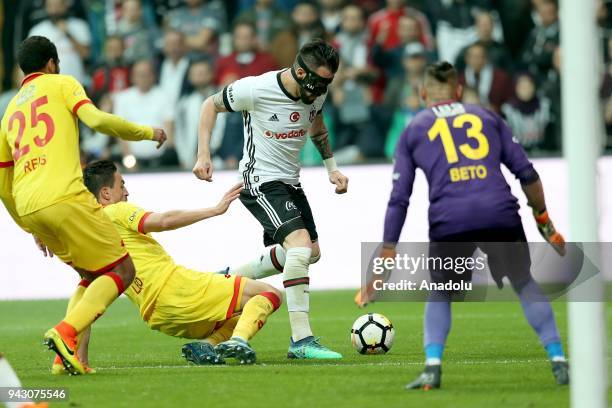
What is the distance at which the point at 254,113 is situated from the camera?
9383 millimetres

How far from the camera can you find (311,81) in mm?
9039

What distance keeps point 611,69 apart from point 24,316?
8081 mm

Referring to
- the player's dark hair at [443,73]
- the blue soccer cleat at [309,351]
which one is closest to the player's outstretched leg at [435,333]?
the player's dark hair at [443,73]

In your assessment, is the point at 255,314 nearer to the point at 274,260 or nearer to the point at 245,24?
the point at 274,260

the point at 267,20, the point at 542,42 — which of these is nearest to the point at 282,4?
the point at 267,20

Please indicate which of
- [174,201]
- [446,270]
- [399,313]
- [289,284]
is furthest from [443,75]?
[174,201]

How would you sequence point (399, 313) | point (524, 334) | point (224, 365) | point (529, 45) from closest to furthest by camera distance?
point (224, 365) → point (524, 334) → point (399, 313) → point (529, 45)

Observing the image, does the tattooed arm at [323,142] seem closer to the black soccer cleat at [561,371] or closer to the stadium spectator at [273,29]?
the black soccer cleat at [561,371]

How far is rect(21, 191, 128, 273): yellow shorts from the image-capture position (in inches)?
304

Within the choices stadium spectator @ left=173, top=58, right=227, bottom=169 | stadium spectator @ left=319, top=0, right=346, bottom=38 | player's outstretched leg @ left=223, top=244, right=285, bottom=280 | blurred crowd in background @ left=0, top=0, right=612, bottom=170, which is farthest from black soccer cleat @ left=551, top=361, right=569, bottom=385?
stadium spectator @ left=319, top=0, right=346, bottom=38

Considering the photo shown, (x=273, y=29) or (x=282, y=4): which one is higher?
(x=282, y=4)

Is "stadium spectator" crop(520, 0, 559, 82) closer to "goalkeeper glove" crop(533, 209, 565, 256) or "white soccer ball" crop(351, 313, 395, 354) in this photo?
"white soccer ball" crop(351, 313, 395, 354)

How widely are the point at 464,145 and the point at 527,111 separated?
967cm

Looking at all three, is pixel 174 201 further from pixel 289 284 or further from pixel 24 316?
pixel 289 284
